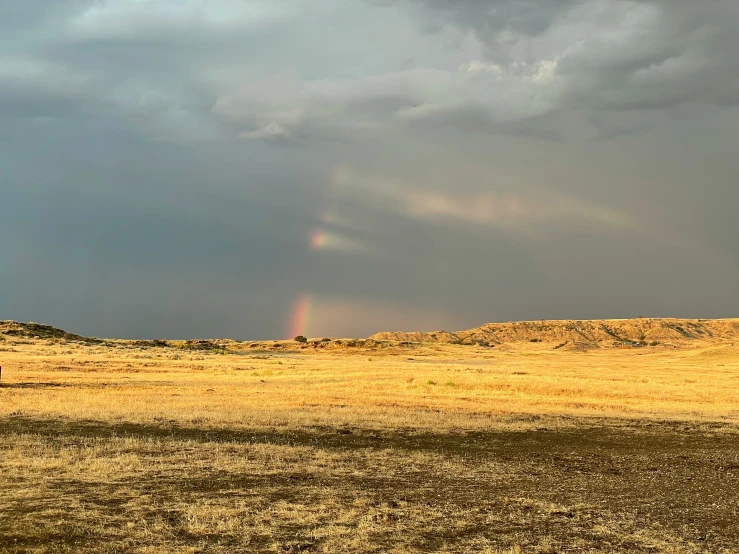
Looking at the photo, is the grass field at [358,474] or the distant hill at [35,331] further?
the distant hill at [35,331]

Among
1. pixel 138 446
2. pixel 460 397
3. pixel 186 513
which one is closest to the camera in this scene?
pixel 186 513

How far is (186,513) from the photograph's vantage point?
11.8m

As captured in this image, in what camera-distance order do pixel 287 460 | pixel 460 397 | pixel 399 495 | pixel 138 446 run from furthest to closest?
pixel 460 397, pixel 138 446, pixel 287 460, pixel 399 495

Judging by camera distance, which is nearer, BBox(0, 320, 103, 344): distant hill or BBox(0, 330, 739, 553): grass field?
BBox(0, 330, 739, 553): grass field

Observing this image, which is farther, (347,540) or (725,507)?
(725,507)

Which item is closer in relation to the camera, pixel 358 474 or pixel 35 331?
pixel 358 474

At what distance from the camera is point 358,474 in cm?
1559

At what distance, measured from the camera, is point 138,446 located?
59.7 ft

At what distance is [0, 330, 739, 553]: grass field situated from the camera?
1082cm

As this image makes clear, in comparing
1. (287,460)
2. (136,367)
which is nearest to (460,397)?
(287,460)

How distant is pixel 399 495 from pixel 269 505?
2806mm

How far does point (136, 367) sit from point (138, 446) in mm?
Answer: 41164

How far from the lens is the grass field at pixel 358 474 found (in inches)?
426

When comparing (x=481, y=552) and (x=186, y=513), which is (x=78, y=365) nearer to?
(x=186, y=513)
